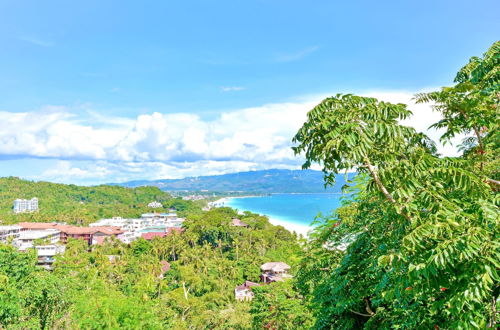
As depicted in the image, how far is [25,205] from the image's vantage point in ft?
207

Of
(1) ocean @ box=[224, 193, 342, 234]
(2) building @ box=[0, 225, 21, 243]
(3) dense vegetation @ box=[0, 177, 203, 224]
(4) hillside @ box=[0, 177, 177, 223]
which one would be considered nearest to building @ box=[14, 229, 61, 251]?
(2) building @ box=[0, 225, 21, 243]

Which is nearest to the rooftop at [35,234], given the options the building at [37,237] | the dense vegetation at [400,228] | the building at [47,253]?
the building at [37,237]

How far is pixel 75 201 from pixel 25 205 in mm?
11454

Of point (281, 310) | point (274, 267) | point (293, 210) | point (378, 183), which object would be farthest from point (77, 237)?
point (293, 210)

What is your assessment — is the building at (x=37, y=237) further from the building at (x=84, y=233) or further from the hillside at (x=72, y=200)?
the hillside at (x=72, y=200)

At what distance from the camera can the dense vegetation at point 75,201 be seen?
5446 centimetres

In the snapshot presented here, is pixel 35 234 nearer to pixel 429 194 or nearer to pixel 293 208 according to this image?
pixel 429 194

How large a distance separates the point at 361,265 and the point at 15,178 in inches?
3781

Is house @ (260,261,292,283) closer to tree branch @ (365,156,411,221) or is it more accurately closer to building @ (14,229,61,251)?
building @ (14,229,61,251)

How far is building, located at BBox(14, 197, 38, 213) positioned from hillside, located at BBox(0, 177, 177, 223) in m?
1.10

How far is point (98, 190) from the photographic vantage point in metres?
84.6

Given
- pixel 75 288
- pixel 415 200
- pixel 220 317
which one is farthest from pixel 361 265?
pixel 220 317

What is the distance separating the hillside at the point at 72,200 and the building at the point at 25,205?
1098 millimetres

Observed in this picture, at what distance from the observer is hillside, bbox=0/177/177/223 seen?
54.5 meters
